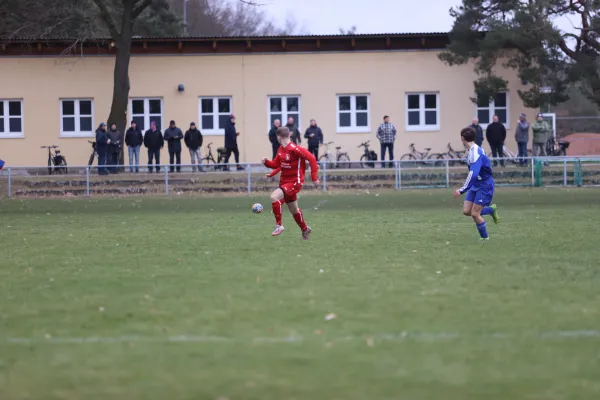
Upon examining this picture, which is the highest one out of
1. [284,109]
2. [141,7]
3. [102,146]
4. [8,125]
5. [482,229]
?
[141,7]

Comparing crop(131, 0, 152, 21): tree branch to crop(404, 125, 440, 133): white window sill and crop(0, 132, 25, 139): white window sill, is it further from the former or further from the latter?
crop(404, 125, 440, 133): white window sill

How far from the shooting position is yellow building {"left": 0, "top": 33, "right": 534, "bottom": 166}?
41.6m

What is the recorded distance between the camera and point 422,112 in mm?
42062

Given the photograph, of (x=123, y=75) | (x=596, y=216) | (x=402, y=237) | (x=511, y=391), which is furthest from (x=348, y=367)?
(x=123, y=75)

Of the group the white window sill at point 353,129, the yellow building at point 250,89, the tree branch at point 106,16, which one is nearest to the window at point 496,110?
the yellow building at point 250,89

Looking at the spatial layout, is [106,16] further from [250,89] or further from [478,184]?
[478,184]

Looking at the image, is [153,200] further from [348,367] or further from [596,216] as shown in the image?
[348,367]

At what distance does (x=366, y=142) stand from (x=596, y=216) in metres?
20.7

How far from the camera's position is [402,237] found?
16016mm

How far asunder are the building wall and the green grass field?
24990 millimetres

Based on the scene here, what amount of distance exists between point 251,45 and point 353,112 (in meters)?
4.99

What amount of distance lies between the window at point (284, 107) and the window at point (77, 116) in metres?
7.42

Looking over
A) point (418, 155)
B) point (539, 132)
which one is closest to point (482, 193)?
point (539, 132)

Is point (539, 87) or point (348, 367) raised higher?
point (539, 87)
